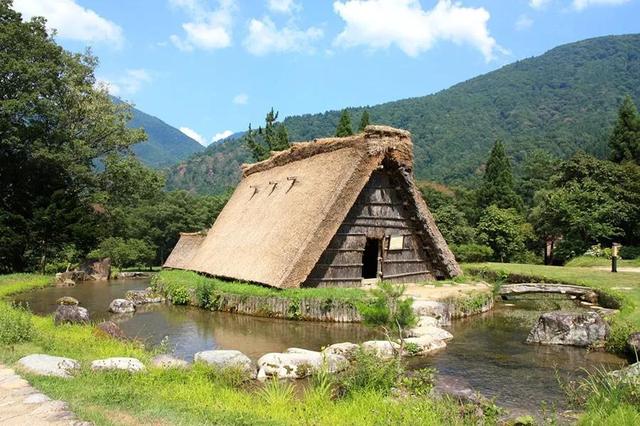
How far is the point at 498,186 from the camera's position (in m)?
48.0

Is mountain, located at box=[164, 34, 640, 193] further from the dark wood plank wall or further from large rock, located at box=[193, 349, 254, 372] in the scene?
large rock, located at box=[193, 349, 254, 372]

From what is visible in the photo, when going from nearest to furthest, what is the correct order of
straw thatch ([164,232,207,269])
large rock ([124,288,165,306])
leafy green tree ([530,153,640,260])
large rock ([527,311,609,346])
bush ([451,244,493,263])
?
large rock ([527,311,609,346]) < large rock ([124,288,165,306]) < straw thatch ([164,232,207,269]) < leafy green tree ([530,153,640,260]) < bush ([451,244,493,263])

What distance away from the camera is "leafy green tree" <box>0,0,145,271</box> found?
90.2ft

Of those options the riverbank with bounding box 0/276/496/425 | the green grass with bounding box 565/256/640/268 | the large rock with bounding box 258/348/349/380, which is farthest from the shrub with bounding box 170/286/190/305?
the green grass with bounding box 565/256/640/268

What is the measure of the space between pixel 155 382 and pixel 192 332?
21.6ft

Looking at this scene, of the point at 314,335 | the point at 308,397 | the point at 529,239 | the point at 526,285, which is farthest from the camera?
the point at 529,239

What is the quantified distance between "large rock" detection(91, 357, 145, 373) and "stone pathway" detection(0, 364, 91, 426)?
1.23 meters

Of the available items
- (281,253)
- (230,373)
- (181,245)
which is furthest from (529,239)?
(230,373)

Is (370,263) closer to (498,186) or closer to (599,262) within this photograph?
(599,262)

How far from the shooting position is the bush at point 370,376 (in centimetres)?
788

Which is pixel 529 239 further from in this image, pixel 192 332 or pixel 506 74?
pixel 506 74

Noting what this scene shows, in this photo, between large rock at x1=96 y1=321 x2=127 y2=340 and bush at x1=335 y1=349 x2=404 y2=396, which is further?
large rock at x1=96 y1=321 x2=127 y2=340

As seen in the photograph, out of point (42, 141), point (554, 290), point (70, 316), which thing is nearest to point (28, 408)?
point (70, 316)

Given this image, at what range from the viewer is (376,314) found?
1000 cm
